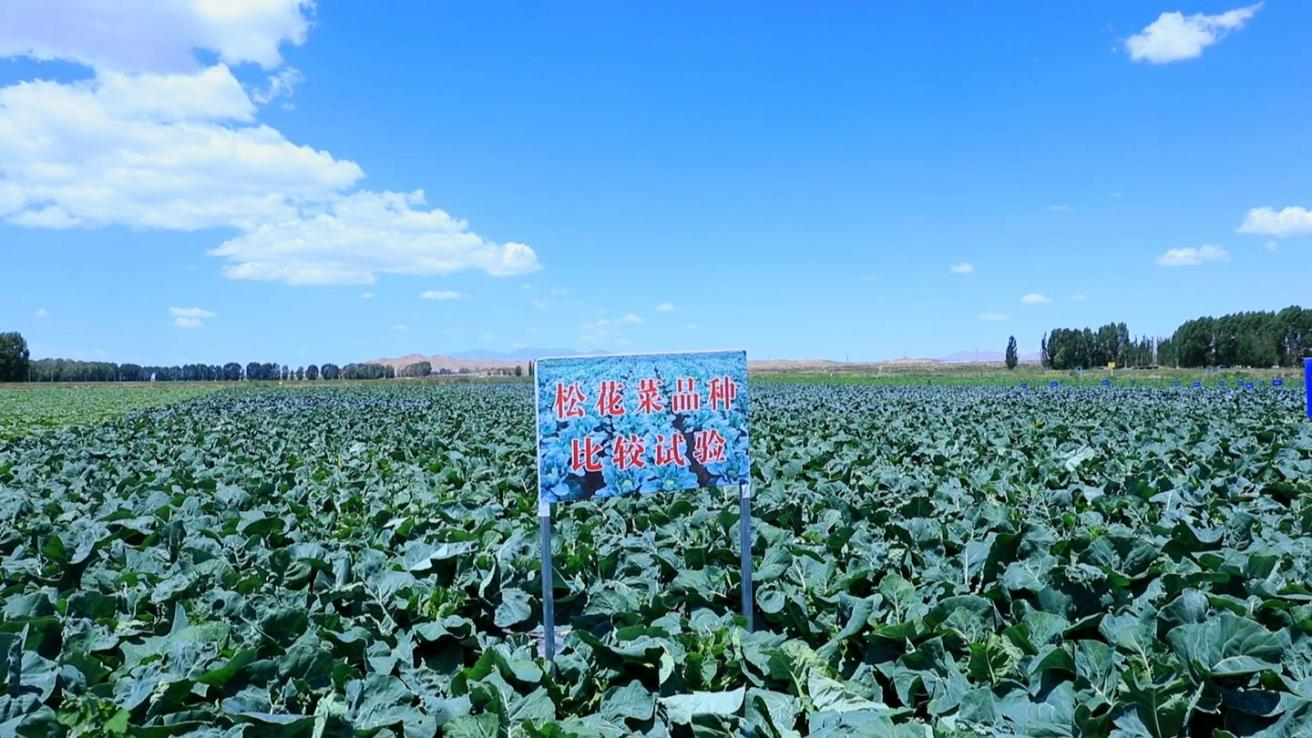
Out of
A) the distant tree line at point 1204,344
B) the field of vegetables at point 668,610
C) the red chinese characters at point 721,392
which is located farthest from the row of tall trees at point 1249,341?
the red chinese characters at point 721,392

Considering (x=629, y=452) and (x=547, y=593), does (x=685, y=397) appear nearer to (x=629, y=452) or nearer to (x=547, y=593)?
(x=629, y=452)

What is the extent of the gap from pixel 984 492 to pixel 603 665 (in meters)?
4.59

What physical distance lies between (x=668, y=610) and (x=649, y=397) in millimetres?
1035

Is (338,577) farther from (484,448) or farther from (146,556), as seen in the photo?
(484,448)

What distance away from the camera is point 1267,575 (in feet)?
12.6

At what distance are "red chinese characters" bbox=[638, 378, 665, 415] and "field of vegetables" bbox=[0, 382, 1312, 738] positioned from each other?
935 mm

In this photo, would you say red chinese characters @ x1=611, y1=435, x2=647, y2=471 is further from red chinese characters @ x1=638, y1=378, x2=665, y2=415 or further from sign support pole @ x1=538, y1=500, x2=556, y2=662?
sign support pole @ x1=538, y1=500, x2=556, y2=662

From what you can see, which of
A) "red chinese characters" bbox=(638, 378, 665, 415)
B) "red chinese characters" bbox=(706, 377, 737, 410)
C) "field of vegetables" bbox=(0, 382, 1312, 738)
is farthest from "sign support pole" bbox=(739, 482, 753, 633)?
"red chinese characters" bbox=(638, 378, 665, 415)

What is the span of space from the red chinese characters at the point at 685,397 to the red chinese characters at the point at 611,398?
0.25 meters

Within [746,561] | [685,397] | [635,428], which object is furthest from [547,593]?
[685,397]

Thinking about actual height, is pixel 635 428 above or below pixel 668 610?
above

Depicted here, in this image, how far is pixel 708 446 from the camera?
412 centimetres

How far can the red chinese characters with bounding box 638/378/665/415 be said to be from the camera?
3.95 metres

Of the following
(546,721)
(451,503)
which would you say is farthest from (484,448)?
(546,721)
